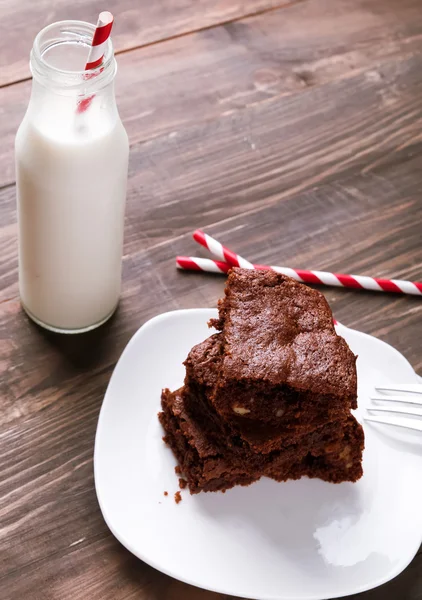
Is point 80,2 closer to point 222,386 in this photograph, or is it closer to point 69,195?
point 69,195

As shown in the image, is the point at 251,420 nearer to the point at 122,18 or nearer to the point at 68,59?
the point at 68,59

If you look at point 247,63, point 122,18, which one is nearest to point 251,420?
point 247,63

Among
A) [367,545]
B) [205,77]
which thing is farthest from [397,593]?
[205,77]

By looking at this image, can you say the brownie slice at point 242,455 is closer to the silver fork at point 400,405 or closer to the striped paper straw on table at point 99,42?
the silver fork at point 400,405

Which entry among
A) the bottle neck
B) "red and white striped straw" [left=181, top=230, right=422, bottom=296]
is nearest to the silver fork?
"red and white striped straw" [left=181, top=230, right=422, bottom=296]

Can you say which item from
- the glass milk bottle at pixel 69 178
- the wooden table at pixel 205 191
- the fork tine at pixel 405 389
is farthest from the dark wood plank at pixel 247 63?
the fork tine at pixel 405 389

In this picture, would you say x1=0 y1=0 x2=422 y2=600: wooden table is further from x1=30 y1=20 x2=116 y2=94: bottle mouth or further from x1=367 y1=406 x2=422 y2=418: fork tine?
x1=30 y1=20 x2=116 y2=94: bottle mouth
